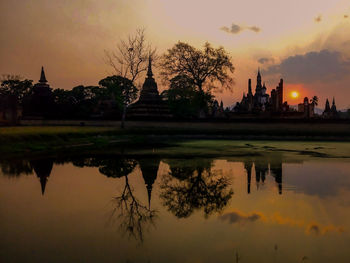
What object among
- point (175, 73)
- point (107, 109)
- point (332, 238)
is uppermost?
point (175, 73)

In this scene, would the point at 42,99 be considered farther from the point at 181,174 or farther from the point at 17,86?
the point at 181,174

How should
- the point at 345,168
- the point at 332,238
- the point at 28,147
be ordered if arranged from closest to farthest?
the point at 332,238
the point at 345,168
the point at 28,147

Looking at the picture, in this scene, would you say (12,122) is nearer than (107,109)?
Yes

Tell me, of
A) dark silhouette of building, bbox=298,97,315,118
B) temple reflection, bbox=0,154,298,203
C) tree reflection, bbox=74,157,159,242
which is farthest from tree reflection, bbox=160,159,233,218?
dark silhouette of building, bbox=298,97,315,118

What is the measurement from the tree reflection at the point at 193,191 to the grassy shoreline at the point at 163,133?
419 inches

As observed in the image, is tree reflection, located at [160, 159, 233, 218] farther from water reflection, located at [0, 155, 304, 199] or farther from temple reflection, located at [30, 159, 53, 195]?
temple reflection, located at [30, 159, 53, 195]

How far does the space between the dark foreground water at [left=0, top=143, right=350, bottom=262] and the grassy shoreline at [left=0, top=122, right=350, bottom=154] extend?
10.5m

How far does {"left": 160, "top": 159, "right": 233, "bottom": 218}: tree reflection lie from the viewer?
277 inches

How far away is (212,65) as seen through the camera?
46781 millimetres

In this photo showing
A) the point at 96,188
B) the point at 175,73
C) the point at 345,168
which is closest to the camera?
the point at 96,188

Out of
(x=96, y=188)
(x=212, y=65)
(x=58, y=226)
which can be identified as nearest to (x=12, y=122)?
(x=212, y=65)

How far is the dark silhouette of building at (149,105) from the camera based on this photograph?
163 feet

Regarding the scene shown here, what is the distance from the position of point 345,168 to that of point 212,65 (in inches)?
1399

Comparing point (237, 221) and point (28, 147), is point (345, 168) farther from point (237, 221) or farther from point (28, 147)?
point (28, 147)
